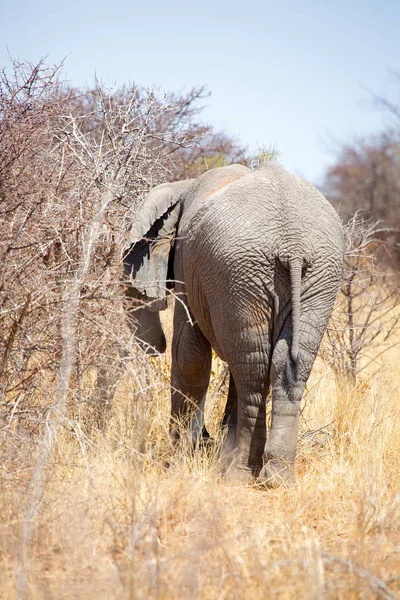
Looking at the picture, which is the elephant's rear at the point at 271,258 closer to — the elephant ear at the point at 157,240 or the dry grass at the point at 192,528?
the dry grass at the point at 192,528

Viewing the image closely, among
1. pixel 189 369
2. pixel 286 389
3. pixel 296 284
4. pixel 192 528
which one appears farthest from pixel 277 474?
pixel 189 369

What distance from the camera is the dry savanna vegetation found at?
288 centimetres

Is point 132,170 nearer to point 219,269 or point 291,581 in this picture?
point 219,269

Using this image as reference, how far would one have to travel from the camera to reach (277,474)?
166 inches

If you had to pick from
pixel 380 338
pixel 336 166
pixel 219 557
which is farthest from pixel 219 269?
pixel 336 166

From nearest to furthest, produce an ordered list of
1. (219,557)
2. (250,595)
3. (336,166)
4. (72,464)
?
1. (250,595)
2. (219,557)
3. (72,464)
4. (336,166)

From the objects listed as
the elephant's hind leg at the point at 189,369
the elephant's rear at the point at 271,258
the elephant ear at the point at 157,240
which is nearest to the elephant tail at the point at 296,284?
the elephant's rear at the point at 271,258

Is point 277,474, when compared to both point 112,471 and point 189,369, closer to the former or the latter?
point 112,471

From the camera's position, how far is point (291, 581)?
111 inches

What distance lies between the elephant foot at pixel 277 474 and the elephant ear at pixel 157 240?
162 centimetres

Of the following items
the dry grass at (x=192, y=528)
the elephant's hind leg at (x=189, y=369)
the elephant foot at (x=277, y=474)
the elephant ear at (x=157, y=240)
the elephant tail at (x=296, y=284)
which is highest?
the elephant ear at (x=157, y=240)

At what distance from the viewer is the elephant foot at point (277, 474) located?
424 centimetres

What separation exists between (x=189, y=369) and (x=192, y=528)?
1898 mm

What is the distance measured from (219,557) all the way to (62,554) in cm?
65
